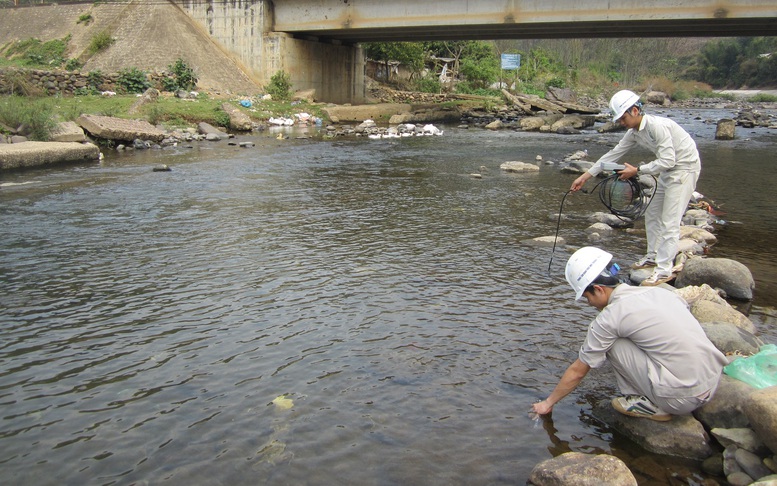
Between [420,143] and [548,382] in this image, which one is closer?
[548,382]

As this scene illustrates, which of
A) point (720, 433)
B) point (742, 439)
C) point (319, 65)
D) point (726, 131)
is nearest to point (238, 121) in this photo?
point (319, 65)

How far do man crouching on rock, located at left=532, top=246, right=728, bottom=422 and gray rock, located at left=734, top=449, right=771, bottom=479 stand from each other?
1.40 feet

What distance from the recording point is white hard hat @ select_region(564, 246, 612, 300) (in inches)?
171

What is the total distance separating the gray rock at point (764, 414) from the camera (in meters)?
3.74

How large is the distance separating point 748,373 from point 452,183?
1136 cm

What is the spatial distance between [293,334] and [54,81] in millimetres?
27790

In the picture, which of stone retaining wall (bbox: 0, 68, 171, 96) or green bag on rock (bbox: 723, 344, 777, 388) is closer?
green bag on rock (bbox: 723, 344, 777, 388)

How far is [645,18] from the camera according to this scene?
87.7 feet

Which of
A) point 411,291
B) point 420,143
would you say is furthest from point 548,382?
point 420,143

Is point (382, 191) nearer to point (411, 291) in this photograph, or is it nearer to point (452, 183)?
point (452, 183)

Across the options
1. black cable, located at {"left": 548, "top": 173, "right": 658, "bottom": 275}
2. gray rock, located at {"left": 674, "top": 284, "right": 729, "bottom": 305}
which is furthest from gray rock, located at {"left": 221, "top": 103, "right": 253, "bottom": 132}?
gray rock, located at {"left": 674, "top": 284, "right": 729, "bottom": 305}

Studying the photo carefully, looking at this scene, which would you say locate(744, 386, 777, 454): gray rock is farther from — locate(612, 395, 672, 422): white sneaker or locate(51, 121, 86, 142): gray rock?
locate(51, 121, 86, 142): gray rock

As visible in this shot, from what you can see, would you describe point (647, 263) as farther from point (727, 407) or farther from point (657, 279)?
point (727, 407)

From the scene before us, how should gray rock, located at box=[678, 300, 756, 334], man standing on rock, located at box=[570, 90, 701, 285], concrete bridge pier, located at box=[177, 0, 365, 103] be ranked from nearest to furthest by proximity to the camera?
gray rock, located at box=[678, 300, 756, 334], man standing on rock, located at box=[570, 90, 701, 285], concrete bridge pier, located at box=[177, 0, 365, 103]
